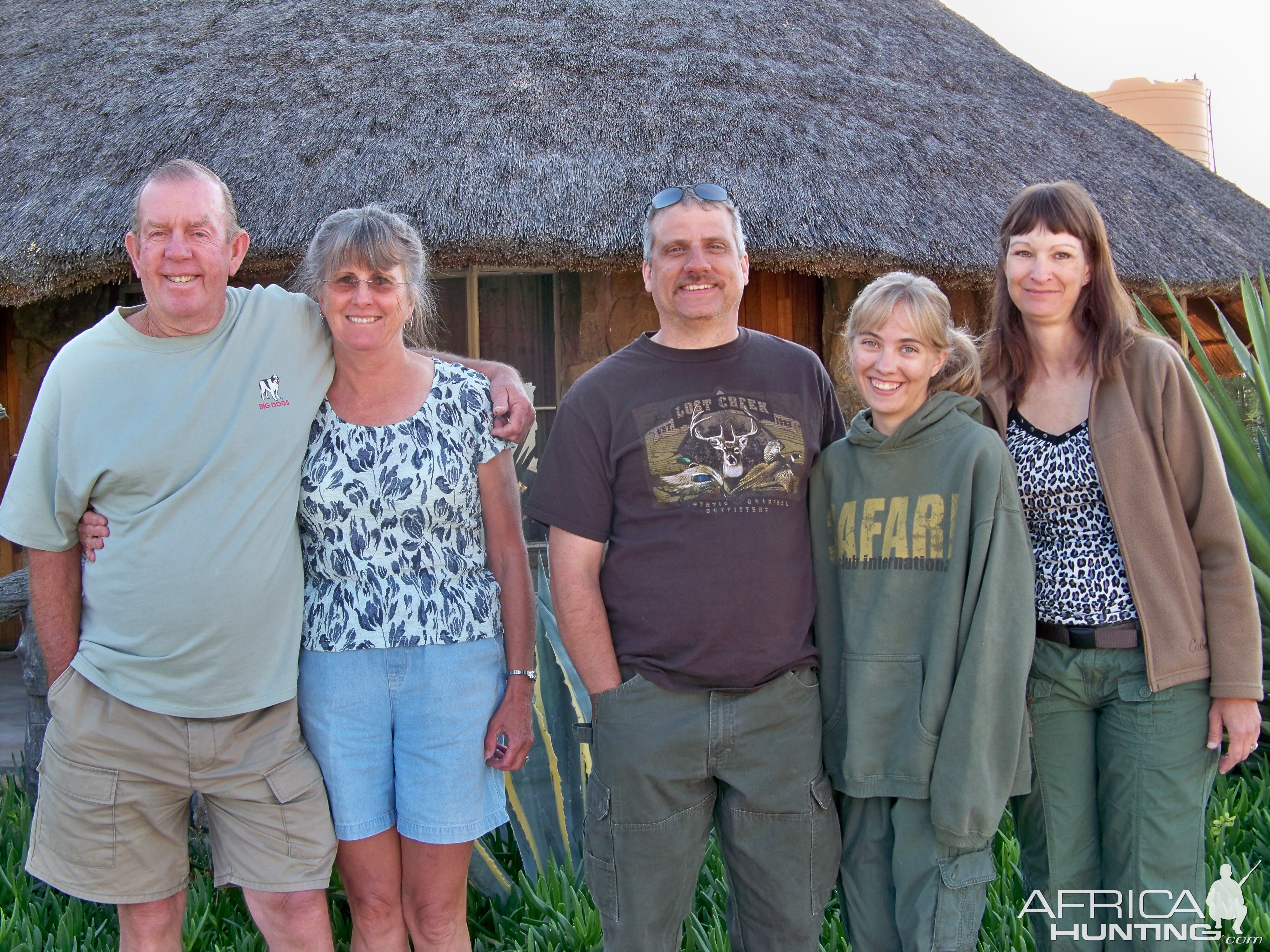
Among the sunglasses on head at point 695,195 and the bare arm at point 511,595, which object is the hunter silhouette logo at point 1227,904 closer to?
the bare arm at point 511,595

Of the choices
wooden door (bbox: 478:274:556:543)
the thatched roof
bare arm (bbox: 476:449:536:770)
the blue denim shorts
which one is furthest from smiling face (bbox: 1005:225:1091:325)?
wooden door (bbox: 478:274:556:543)

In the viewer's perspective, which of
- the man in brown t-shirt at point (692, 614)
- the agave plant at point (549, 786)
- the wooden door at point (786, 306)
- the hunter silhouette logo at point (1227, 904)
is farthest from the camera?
the wooden door at point (786, 306)

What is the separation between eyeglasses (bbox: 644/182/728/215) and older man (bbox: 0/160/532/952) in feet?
2.67

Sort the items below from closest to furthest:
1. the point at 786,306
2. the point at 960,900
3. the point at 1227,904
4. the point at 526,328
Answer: the point at 960,900
the point at 1227,904
the point at 526,328
the point at 786,306

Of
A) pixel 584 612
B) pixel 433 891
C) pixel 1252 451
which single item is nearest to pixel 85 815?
pixel 433 891

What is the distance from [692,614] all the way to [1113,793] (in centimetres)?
93

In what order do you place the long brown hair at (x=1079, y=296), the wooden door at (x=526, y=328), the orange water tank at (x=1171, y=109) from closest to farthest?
the long brown hair at (x=1079, y=296)
the wooden door at (x=526, y=328)
the orange water tank at (x=1171, y=109)

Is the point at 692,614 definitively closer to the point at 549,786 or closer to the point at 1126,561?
the point at 1126,561

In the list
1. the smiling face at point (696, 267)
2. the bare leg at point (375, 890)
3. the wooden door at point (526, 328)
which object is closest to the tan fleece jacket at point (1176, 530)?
the smiling face at point (696, 267)

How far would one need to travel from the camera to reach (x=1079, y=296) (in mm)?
2148

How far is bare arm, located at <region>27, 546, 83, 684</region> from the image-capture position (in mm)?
1980

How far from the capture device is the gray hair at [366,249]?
1.99 meters

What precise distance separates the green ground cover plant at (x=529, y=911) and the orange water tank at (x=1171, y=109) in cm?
943

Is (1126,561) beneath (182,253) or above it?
beneath
